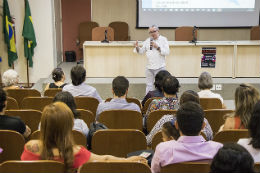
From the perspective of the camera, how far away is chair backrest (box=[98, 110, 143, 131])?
11.0 ft

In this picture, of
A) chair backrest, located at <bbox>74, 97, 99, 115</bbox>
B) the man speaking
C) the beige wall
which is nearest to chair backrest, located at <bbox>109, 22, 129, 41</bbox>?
the beige wall

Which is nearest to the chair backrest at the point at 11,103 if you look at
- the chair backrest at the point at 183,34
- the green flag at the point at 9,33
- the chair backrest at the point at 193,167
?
the chair backrest at the point at 193,167

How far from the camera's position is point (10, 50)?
7.46 m

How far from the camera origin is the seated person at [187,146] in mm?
2174

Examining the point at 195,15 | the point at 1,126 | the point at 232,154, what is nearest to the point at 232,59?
the point at 195,15

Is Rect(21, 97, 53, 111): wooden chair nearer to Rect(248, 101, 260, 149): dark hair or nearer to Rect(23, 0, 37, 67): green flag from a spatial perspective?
Rect(248, 101, 260, 149): dark hair

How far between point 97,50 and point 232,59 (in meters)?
2.65

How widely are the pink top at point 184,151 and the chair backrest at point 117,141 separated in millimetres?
521

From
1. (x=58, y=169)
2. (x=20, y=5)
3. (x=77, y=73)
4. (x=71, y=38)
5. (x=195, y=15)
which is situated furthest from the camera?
(x=71, y=38)

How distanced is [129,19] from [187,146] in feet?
24.9

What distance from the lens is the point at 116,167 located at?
1993 mm

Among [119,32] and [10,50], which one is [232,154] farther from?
[119,32]

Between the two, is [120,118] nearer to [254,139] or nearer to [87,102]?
[87,102]

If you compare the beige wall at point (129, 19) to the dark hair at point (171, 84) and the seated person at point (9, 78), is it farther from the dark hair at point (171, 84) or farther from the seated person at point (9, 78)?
the dark hair at point (171, 84)
